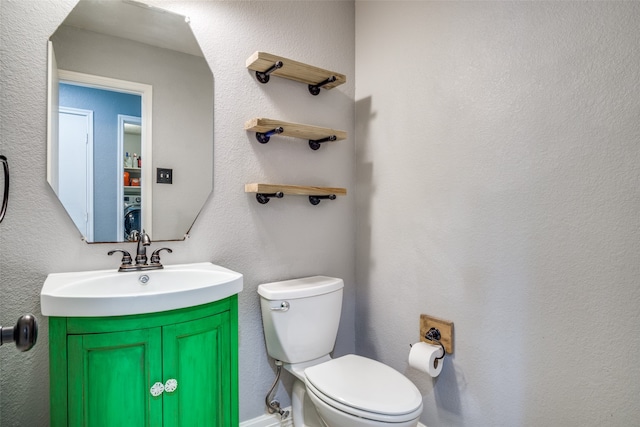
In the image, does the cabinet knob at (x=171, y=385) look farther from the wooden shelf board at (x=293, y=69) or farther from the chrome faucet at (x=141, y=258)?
the wooden shelf board at (x=293, y=69)

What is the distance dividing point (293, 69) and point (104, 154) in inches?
37.0

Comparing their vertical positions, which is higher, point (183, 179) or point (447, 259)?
point (183, 179)

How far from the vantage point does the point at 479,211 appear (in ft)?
4.97

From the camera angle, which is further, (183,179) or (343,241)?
(343,241)

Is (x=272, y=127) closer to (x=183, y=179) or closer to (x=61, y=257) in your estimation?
(x=183, y=179)

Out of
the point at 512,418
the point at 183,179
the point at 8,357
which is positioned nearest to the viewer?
the point at 8,357


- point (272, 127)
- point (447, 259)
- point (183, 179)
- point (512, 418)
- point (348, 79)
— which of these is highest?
point (348, 79)

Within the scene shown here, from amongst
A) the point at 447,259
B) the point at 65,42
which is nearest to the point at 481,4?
the point at 447,259

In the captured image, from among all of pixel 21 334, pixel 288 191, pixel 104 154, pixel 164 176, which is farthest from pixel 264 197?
pixel 21 334

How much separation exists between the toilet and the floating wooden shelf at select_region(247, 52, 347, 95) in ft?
3.45

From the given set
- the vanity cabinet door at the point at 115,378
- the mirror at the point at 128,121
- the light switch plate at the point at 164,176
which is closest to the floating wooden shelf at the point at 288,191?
the mirror at the point at 128,121

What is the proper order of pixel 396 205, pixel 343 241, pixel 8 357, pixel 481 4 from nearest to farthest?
1. pixel 8 357
2. pixel 481 4
3. pixel 396 205
4. pixel 343 241

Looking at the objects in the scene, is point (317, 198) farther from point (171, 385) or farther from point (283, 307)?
point (171, 385)

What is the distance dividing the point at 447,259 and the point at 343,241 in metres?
0.67
